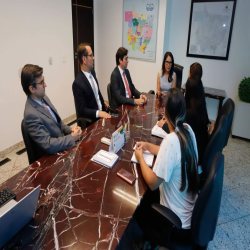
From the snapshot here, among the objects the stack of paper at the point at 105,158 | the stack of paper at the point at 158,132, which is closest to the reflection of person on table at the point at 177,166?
the stack of paper at the point at 105,158

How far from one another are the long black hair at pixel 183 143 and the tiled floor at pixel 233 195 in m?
0.98

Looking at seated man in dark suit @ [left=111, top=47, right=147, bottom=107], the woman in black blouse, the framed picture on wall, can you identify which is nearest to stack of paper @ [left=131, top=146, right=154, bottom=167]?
the woman in black blouse

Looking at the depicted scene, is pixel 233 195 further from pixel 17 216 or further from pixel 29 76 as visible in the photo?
pixel 29 76

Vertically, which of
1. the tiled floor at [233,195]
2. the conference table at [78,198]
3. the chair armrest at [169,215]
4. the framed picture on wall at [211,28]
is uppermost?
the framed picture on wall at [211,28]

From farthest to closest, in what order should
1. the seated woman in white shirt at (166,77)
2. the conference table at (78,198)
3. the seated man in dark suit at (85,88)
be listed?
1. the seated woman in white shirt at (166,77)
2. the seated man in dark suit at (85,88)
3. the conference table at (78,198)

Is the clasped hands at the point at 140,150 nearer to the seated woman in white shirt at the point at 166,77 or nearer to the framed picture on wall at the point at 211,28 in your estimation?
the seated woman in white shirt at the point at 166,77

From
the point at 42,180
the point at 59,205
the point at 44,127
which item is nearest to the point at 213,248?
the point at 59,205

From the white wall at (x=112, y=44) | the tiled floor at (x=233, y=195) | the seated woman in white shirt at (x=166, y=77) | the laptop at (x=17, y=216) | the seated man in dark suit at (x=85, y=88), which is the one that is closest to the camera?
the laptop at (x=17, y=216)

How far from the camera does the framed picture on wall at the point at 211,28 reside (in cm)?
364

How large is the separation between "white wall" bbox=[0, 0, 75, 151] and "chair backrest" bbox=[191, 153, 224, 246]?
2.80 meters

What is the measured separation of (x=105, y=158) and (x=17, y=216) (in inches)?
28.3

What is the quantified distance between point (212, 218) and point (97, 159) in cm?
83

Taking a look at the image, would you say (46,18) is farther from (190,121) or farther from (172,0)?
(190,121)

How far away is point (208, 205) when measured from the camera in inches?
40.4
